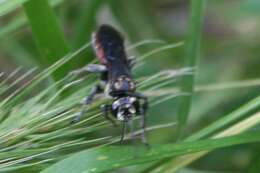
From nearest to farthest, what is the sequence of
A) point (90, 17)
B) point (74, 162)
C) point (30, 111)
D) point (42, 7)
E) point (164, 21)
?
point (74, 162) < point (30, 111) < point (42, 7) < point (90, 17) < point (164, 21)

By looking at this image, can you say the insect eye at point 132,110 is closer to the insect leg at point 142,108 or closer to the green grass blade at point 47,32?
the insect leg at point 142,108

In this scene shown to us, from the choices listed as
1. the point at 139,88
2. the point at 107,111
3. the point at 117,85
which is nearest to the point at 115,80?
the point at 117,85

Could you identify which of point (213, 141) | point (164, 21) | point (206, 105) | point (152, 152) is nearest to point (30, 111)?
point (152, 152)

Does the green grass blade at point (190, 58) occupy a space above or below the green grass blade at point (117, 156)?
above

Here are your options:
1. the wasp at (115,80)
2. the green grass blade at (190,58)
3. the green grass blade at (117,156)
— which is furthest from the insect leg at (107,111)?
the green grass blade at (190,58)

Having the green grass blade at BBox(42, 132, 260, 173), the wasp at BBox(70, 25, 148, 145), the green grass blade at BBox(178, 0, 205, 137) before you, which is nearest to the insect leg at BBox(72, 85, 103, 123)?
the wasp at BBox(70, 25, 148, 145)

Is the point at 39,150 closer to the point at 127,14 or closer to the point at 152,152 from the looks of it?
the point at 152,152
